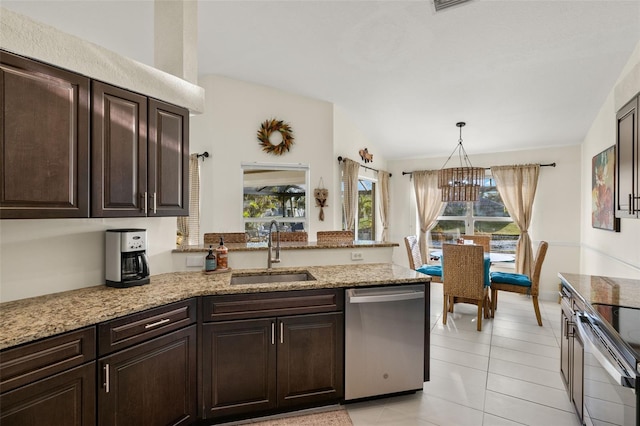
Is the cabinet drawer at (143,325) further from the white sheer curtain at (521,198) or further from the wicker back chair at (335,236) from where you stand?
the white sheer curtain at (521,198)

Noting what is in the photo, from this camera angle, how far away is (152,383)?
1.67m

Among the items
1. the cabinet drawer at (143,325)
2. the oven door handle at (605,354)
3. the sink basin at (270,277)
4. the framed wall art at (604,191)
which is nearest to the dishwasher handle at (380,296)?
the sink basin at (270,277)

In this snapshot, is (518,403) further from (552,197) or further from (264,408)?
(552,197)

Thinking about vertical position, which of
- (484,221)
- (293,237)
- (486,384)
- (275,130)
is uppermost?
(275,130)

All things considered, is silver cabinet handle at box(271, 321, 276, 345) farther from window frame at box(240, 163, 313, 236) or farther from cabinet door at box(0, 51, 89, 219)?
window frame at box(240, 163, 313, 236)

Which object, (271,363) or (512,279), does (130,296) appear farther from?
(512,279)

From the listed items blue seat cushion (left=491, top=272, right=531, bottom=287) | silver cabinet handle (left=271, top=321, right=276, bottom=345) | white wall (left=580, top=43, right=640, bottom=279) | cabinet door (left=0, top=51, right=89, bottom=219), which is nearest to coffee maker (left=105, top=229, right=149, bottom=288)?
cabinet door (left=0, top=51, right=89, bottom=219)

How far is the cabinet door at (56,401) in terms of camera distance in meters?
1.19

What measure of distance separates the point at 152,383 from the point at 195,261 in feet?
3.17

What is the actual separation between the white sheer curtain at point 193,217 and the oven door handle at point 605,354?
3993 millimetres

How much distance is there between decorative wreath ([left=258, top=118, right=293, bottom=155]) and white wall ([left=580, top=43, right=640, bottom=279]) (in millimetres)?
3453

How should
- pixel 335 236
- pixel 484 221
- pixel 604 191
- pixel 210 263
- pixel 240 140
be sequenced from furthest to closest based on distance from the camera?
pixel 484 221 → pixel 240 140 → pixel 604 191 → pixel 335 236 → pixel 210 263

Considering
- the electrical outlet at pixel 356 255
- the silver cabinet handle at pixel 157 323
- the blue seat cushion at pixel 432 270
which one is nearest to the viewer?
the silver cabinet handle at pixel 157 323

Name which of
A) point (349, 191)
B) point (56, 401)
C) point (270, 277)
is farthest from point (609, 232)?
point (56, 401)
